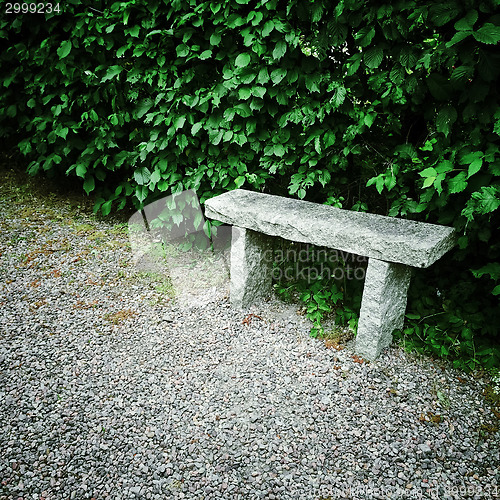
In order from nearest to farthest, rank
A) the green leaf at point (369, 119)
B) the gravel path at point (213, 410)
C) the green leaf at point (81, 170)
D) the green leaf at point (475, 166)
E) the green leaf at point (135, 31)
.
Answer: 1. the gravel path at point (213, 410)
2. the green leaf at point (475, 166)
3. the green leaf at point (369, 119)
4. the green leaf at point (135, 31)
5. the green leaf at point (81, 170)

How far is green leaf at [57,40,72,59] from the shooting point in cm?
372

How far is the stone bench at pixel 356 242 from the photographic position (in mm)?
2271

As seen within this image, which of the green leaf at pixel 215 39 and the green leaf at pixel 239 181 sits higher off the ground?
the green leaf at pixel 215 39

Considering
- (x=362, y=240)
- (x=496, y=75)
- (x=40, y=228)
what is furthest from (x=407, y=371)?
(x=40, y=228)

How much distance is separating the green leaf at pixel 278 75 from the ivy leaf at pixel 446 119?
1015 mm

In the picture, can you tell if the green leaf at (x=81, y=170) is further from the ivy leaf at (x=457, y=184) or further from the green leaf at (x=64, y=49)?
the ivy leaf at (x=457, y=184)

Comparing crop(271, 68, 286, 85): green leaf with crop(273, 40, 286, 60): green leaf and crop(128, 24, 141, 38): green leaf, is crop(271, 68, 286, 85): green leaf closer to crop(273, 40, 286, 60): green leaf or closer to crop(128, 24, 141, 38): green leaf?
crop(273, 40, 286, 60): green leaf

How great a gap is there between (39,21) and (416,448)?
4.66m

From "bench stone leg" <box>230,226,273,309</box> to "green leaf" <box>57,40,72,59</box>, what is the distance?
2345 millimetres

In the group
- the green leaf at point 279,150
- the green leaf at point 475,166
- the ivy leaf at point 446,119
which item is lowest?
the green leaf at point 279,150

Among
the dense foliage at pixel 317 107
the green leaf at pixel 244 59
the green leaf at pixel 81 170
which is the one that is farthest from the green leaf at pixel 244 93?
the green leaf at pixel 81 170

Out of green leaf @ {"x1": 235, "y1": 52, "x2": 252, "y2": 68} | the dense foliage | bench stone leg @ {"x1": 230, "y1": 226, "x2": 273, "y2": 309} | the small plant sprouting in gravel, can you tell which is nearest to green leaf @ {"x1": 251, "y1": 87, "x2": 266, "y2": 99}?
the dense foliage

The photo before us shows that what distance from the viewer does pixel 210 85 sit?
321cm

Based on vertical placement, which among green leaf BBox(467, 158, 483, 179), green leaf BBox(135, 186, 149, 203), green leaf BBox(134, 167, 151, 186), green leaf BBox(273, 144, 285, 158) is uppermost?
green leaf BBox(467, 158, 483, 179)
